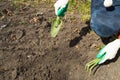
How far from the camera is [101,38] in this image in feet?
8.58

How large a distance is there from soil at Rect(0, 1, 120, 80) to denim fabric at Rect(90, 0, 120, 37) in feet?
0.74

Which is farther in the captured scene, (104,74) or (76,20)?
(76,20)

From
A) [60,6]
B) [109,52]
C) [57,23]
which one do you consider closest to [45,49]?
[57,23]

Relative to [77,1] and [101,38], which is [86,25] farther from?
[77,1]

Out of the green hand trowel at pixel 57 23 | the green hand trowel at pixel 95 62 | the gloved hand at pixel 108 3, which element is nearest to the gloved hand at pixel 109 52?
the green hand trowel at pixel 95 62

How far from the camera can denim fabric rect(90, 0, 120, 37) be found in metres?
2.33

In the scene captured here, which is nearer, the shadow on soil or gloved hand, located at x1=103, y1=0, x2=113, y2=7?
gloved hand, located at x1=103, y1=0, x2=113, y2=7

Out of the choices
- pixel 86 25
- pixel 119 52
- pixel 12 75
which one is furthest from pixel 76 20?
pixel 12 75

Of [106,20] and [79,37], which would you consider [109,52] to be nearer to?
[106,20]

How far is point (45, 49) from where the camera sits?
2.56 metres

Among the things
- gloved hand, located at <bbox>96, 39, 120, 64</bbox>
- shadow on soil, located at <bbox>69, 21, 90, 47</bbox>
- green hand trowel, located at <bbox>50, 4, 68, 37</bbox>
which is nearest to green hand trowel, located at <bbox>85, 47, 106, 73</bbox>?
gloved hand, located at <bbox>96, 39, 120, 64</bbox>

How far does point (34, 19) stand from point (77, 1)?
0.57m

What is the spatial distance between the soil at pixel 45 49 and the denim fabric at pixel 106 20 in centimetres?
22

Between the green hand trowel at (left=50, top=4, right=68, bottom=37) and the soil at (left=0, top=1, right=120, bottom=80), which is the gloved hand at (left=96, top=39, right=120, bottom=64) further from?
the green hand trowel at (left=50, top=4, right=68, bottom=37)
